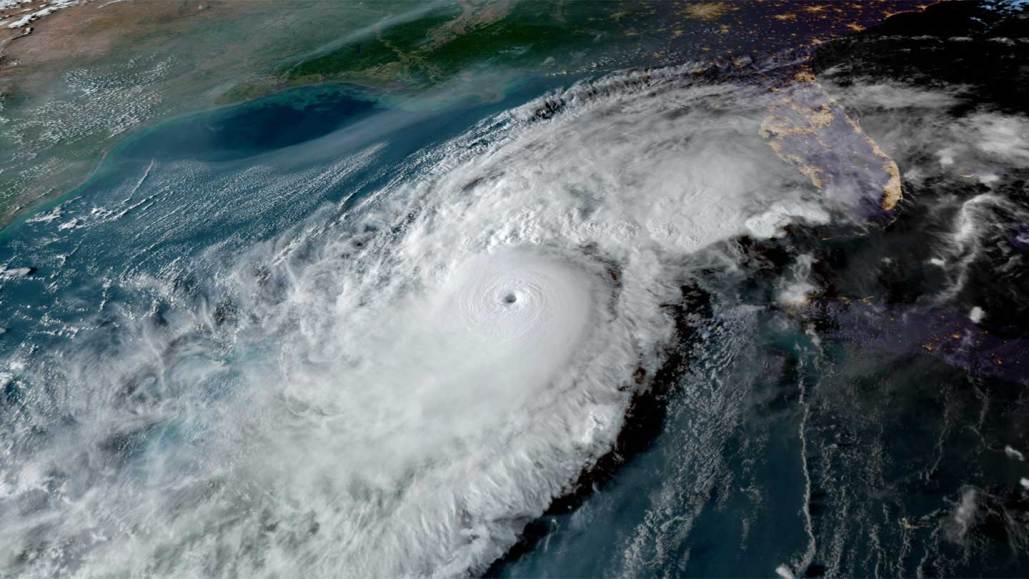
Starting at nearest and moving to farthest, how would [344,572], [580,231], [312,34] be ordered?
1. [344,572]
2. [580,231]
3. [312,34]

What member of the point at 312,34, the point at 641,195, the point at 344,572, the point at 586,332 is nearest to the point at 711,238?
the point at 641,195

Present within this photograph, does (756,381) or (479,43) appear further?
(479,43)

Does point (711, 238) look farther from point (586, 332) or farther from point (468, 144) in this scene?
point (468, 144)

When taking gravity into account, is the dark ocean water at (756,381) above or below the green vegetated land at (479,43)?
below

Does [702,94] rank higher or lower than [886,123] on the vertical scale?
higher

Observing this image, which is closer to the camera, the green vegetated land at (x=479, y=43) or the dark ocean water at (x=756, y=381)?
the dark ocean water at (x=756, y=381)

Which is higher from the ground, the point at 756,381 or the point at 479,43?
the point at 479,43

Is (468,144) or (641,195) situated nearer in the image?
(641,195)

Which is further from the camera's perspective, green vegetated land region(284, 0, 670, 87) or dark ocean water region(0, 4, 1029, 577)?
green vegetated land region(284, 0, 670, 87)

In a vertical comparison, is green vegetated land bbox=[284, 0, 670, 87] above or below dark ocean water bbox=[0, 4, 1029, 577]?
above

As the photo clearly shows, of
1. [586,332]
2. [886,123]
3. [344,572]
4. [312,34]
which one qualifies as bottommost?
[344,572]

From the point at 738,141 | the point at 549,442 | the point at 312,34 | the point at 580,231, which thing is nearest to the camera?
the point at 549,442
